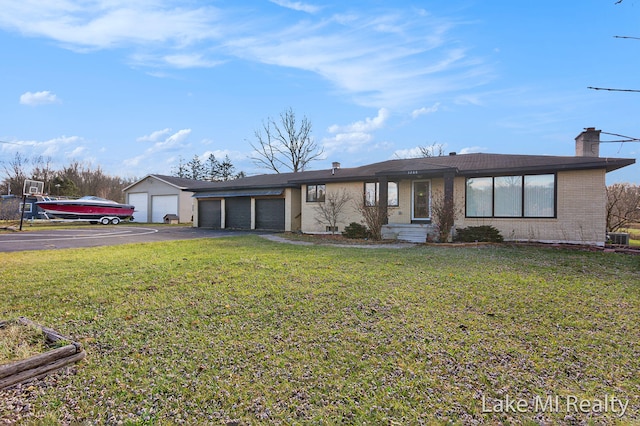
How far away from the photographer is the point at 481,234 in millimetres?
12195

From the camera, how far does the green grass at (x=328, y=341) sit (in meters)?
2.32

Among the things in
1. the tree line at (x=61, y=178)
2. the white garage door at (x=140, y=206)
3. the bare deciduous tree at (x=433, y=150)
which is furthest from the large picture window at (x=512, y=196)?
the tree line at (x=61, y=178)

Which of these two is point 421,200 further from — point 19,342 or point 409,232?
point 19,342

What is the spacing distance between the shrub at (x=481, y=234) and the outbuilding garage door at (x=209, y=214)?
15187 millimetres

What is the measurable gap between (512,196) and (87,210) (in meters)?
26.5

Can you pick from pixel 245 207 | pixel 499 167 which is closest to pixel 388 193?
pixel 499 167

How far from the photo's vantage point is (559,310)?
4270 mm

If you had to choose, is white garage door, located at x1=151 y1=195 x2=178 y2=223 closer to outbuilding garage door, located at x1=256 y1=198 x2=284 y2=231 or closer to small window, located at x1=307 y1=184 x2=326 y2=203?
outbuilding garage door, located at x1=256 y1=198 x2=284 y2=231

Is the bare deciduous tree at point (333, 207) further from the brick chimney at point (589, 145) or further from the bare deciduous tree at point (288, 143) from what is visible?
the bare deciduous tree at point (288, 143)

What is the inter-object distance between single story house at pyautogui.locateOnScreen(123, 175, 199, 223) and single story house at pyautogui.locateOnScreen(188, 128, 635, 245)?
44.3 feet

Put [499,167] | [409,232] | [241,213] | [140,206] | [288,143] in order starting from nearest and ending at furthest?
[499,167] < [409,232] < [241,213] < [140,206] < [288,143]

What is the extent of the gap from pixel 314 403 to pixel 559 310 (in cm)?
375

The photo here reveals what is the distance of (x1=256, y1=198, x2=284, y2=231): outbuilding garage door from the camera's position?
19.0 meters

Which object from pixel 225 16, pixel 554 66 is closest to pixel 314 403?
pixel 225 16
